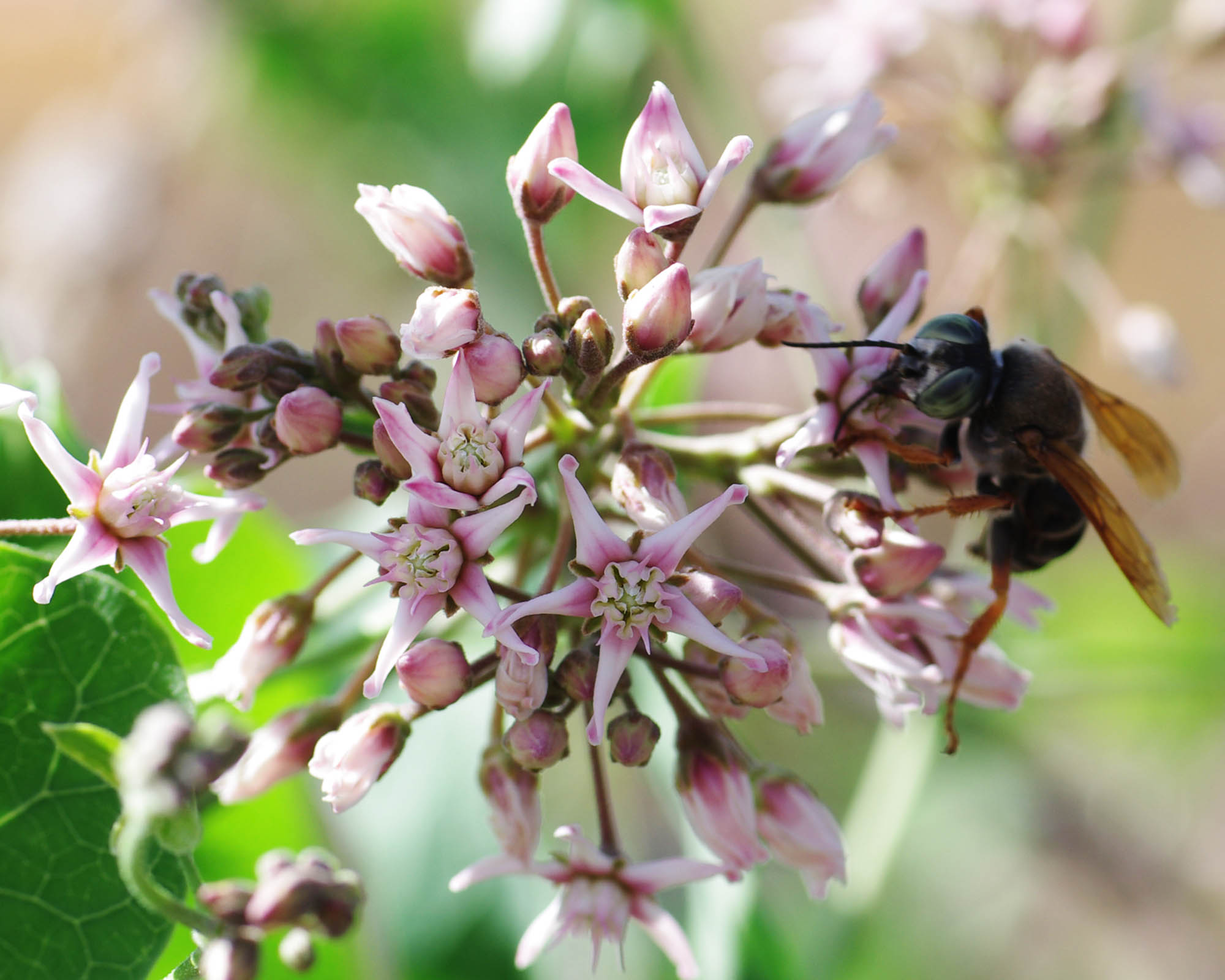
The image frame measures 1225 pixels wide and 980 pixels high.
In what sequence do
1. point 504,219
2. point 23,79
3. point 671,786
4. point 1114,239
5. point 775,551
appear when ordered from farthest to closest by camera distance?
point 23,79 → point 775,551 → point 504,219 → point 1114,239 → point 671,786

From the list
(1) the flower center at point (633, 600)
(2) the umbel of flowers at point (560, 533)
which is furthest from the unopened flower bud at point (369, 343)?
(1) the flower center at point (633, 600)

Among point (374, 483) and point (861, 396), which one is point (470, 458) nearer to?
point (374, 483)

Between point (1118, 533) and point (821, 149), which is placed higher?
point (821, 149)

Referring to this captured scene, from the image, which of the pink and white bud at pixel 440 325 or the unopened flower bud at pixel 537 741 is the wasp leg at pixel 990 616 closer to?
the unopened flower bud at pixel 537 741

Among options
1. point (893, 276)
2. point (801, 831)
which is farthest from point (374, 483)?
point (893, 276)

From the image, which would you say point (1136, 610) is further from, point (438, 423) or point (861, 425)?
point (438, 423)

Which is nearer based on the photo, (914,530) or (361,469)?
(361,469)

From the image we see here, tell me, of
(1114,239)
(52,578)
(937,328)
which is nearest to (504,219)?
(1114,239)
